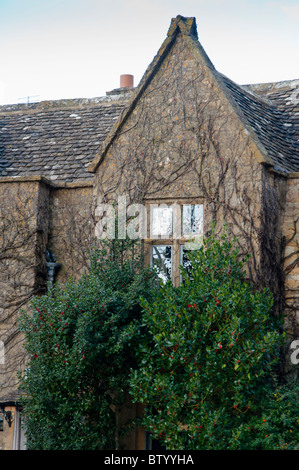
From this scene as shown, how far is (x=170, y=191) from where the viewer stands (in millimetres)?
11102

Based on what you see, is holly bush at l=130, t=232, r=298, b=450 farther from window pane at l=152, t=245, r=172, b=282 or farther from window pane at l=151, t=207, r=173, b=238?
window pane at l=151, t=207, r=173, b=238

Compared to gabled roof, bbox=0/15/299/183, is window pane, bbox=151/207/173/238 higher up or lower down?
lower down

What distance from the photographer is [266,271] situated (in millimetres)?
10406

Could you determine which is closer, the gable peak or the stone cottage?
the stone cottage

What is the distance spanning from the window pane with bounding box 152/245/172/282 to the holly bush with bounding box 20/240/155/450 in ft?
3.93

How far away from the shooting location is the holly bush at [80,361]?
30.2 ft

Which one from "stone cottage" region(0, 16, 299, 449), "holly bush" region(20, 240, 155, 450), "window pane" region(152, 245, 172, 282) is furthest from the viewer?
"window pane" region(152, 245, 172, 282)

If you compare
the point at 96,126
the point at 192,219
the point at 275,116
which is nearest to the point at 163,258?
the point at 192,219

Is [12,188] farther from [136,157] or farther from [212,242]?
[212,242]

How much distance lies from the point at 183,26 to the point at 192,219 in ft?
11.7

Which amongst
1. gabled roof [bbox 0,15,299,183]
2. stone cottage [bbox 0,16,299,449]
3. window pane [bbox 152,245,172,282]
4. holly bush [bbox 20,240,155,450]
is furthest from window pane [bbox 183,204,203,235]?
holly bush [bbox 20,240,155,450]

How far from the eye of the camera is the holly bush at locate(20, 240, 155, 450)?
9.22 m

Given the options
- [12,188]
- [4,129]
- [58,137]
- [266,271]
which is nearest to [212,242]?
[266,271]

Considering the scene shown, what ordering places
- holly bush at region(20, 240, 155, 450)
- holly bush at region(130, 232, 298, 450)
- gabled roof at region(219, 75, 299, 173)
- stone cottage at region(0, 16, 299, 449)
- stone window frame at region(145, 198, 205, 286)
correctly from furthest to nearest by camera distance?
gabled roof at region(219, 75, 299, 173) < stone window frame at region(145, 198, 205, 286) < stone cottage at region(0, 16, 299, 449) < holly bush at region(20, 240, 155, 450) < holly bush at region(130, 232, 298, 450)
